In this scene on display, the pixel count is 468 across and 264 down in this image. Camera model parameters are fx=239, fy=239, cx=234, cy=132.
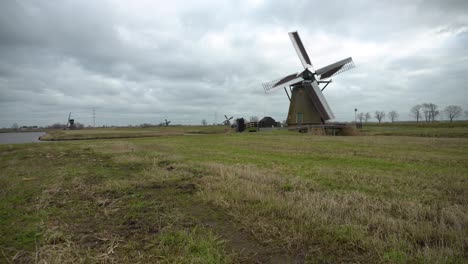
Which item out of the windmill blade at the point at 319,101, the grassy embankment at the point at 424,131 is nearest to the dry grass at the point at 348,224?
the grassy embankment at the point at 424,131

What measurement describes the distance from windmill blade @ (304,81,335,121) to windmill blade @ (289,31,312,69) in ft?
19.3

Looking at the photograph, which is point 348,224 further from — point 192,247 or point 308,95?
point 308,95

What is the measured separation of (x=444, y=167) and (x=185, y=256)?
475 inches

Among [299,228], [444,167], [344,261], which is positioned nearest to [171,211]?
[299,228]

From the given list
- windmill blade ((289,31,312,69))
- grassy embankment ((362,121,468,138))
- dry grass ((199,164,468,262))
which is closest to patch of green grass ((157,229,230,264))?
dry grass ((199,164,468,262))

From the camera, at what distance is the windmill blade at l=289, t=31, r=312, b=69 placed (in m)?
43.9

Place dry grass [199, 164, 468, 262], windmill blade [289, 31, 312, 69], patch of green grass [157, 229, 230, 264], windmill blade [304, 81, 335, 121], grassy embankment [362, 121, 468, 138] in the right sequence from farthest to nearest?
windmill blade [289, 31, 312, 69] → windmill blade [304, 81, 335, 121] → grassy embankment [362, 121, 468, 138] → dry grass [199, 164, 468, 262] → patch of green grass [157, 229, 230, 264]

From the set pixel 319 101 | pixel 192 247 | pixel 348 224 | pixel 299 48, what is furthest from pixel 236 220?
pixel 299 48

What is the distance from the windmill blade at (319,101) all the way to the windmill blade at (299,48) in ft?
19.3

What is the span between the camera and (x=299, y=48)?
44531mm

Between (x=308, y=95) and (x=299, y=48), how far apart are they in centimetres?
1024

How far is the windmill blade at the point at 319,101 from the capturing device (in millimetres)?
39781

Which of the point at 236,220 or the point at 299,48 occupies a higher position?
the point at 299,48

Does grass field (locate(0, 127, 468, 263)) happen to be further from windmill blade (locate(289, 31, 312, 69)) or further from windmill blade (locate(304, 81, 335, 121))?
windmill blade (locate(289, 31, 312, 69))
